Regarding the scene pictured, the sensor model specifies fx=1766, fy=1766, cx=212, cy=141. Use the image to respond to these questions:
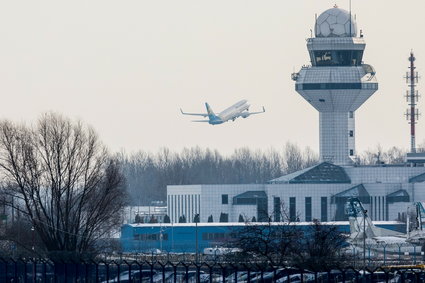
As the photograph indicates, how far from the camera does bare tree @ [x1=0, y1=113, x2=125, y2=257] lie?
93.1 metres

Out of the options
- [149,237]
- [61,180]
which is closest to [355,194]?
[149,237]

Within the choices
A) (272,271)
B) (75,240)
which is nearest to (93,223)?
(75,240)

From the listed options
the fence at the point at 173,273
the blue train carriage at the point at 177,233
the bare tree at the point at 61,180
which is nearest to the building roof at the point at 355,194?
the blue train carriage at the point at 177,233

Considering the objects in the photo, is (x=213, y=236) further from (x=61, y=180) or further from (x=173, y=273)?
(x=173, y=273)

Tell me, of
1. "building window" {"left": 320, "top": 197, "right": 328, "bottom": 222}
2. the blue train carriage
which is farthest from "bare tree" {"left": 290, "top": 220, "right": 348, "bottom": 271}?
"building window" {"left": 320, "top": 197, "right": 328, "bottom": 222}

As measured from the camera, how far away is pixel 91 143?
9731cm

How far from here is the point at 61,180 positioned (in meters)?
95.4

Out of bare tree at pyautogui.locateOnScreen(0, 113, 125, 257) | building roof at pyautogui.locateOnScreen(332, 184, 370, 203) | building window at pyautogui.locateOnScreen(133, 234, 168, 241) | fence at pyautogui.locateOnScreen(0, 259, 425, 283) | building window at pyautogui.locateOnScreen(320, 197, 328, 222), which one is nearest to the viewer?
fence at pyautogui.locateOnScreen(0, 259, 425, 283)

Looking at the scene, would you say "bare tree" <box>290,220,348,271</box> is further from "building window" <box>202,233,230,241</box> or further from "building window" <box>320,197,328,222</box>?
"building window" <box>320,197,328,222</box>

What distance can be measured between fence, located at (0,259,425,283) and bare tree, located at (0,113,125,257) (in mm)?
18891

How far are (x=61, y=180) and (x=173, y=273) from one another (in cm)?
3093

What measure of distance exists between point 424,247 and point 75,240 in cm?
3001

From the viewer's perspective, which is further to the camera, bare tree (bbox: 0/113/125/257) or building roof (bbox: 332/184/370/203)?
building roof (bbox: 332/184/370/203)

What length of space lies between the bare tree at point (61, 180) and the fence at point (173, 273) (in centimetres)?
1889
